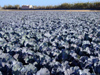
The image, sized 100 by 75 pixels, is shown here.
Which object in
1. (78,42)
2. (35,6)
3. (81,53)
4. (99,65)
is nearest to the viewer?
(99,65)

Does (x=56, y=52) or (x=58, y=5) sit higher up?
(x=58, y=5)

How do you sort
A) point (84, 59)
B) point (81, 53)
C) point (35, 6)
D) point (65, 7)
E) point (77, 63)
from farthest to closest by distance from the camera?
1. point (35, 6)
2. point (65, 7)
3. point (81, 53)
4. point (77, 63)
5. point (84, 59)

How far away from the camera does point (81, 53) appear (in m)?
2.85

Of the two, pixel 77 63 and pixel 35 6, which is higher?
pixel 35 6

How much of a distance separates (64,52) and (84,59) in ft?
1.37

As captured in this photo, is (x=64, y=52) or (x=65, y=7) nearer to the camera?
(x=64, y=52)

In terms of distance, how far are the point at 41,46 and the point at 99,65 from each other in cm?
126

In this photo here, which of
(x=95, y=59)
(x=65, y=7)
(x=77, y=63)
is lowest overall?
(x=77, y=63)

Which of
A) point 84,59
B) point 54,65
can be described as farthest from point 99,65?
point 54,65

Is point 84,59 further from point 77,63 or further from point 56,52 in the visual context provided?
point 56,52

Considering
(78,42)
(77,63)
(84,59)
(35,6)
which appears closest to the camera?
(84,59)

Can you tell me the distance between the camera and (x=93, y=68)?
2180 millimetres

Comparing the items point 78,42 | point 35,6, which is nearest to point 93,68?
point 78,42

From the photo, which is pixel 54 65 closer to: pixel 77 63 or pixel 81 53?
pixel 77 63
